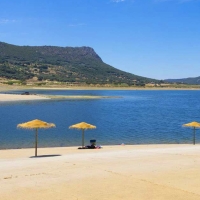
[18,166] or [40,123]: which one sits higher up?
[40,123]

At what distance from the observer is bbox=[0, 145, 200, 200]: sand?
10547 mm

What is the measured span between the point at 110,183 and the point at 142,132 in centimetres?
2393

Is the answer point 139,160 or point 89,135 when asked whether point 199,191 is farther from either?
point 89,135

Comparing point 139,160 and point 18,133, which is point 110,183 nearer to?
point 139,160

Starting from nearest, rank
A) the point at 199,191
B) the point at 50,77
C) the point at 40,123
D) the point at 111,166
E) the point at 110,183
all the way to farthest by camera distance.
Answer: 1. the point at 199,191
2. the point at 110,183
3. the point at 111,166
4. the point at 40,123
5. the point at 50,77

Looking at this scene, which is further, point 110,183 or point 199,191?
point 110,183

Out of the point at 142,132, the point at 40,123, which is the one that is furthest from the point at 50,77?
the point at 40,123

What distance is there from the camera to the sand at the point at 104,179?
10.5m

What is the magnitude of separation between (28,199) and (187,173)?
640 centimetres

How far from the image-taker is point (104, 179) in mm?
12406

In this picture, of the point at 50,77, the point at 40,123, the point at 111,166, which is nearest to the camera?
the point at 111,166

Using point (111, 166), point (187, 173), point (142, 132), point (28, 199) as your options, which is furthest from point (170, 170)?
point (142, 132)

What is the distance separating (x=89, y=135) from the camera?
32156 millimetres

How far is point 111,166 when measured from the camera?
Answer: 1478 centimetres
